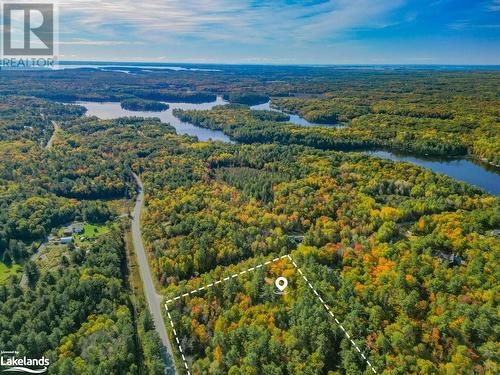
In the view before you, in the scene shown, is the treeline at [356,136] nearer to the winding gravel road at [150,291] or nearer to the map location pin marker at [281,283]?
the winding gravel road at [150,291]

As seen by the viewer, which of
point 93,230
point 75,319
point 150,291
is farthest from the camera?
point 93,230

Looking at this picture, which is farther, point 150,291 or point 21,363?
point 150,291

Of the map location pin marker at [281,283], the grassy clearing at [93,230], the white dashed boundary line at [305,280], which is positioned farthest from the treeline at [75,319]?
the map location pin marker at [281,283]

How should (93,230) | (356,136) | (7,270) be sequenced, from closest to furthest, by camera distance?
(7,270), (93,230), (356,136)

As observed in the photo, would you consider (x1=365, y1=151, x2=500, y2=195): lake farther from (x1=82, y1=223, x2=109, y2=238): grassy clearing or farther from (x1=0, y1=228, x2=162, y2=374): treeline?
(x1=0, y1=228, x2=162, y2=374): treeline

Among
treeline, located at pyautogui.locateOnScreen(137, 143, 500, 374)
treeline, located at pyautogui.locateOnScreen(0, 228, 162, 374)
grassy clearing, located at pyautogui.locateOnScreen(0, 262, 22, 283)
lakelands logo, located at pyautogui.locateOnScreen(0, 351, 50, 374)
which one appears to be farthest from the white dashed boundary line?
grassy clearing, located at pyautogui.locateOnScreen(0, 262, 22, 283)

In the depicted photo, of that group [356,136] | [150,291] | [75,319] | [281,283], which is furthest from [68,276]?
[356,136]

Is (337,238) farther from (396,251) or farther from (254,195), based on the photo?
(254,195)

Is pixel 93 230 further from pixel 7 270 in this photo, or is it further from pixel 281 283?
pixel 281 283
